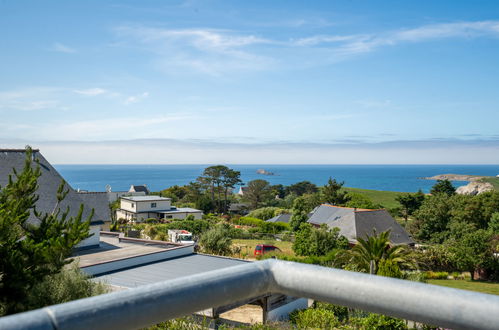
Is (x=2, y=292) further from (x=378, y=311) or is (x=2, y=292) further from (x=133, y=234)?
(x=133, y=234)

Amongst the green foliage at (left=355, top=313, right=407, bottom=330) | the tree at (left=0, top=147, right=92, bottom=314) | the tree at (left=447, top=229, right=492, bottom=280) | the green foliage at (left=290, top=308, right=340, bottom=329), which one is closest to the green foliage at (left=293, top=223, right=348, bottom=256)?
the tree at (left=447, top=229, right=492, bottom=280)

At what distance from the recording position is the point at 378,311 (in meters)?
1.43

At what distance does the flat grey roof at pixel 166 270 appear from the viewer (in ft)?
50.5

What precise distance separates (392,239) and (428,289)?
38.4 m

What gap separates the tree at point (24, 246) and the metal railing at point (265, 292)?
819cm

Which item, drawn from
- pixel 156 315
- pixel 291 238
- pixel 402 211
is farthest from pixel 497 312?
pixel 402 211

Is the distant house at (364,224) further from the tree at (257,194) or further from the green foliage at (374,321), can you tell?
the tree at (257,194)

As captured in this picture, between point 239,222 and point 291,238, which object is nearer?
point 291,238

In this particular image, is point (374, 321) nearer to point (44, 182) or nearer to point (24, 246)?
point (24, 246)

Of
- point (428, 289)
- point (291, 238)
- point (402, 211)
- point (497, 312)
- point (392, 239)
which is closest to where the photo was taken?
point (497, 312)

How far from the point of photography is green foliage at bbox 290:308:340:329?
2203mm

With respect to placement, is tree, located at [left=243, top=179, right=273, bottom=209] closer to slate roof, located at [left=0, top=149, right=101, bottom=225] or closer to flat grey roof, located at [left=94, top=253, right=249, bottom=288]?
slate roof, located at [left=0, top=149, right=101, bottom=225]

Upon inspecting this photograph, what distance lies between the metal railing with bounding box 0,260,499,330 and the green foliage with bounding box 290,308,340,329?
648mm

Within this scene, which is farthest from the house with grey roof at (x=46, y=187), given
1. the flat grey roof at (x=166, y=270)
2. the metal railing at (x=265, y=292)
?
the metal railing at (x=265, y=292)
